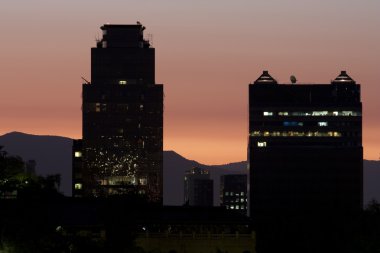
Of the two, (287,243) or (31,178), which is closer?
(31,178)

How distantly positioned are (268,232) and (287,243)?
77.6 feet

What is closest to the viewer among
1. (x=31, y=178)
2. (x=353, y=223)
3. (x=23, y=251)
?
(x=23, y=251)

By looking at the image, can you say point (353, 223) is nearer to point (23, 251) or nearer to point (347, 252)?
point (347, 252)

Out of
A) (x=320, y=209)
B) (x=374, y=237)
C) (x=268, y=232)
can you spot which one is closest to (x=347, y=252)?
(x=374, y=237)

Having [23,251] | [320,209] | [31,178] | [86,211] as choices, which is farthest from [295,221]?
[23,251]

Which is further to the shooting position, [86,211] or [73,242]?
[86,211]

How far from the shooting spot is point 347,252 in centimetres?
15162

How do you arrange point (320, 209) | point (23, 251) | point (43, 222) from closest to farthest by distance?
1. point (23, 251)
2. point (43, 222)
3. point (320, 209)

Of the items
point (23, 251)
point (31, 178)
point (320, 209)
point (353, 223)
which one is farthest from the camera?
point (320, 209)

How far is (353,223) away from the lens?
167m

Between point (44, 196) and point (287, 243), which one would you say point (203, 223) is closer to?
point (287, 243)

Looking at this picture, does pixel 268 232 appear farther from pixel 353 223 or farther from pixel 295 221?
pixel 353 223

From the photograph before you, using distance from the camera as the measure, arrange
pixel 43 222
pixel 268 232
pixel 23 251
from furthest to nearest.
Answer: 1. pixel 268 232
2. pixel 43 222
3. pixel 23 251

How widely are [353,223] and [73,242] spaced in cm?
4804
